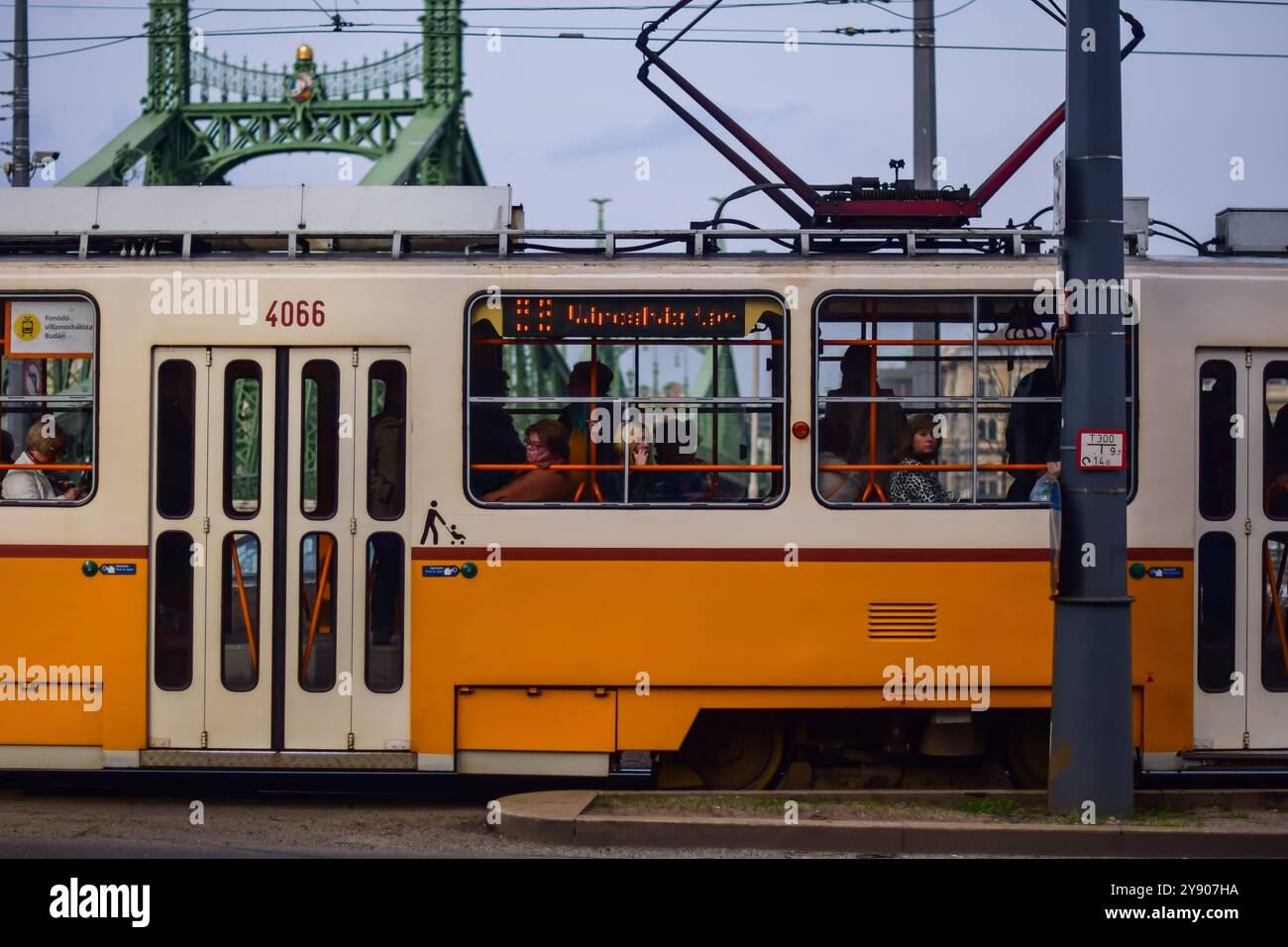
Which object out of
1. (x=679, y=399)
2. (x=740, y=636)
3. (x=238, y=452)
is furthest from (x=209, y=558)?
(x=740, y=636)

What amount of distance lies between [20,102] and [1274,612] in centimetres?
1448

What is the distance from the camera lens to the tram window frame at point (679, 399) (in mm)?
8688

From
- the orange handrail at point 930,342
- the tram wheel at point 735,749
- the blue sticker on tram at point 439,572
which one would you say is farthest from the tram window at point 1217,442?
the blue sticker on tram at point 439,572

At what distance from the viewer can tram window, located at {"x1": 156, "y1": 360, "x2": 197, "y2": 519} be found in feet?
29.2

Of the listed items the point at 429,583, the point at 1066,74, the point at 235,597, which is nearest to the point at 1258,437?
the point at 1066,74

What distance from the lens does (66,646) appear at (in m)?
8.84

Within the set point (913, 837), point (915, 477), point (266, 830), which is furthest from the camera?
point (915, 477)

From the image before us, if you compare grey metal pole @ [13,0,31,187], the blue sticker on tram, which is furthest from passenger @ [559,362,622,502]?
grey metal pole @ [13,0,31,187]

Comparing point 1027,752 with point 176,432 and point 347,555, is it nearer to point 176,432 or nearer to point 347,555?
point 347,555

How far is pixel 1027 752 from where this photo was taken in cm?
900

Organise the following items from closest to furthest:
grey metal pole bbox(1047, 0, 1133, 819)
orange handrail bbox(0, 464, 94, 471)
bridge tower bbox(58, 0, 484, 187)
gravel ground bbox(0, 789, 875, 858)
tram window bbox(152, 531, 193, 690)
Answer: gravel ground bbox(0, 789, 875, 858) → grey metal pole bbox(1047, 0, 1133, 819) → tram window bbox(152, 531, 193, 690) → orange handrail bbox(0, 464, 94, 471) → bridge tower bbox(58, 0, 484, 187)

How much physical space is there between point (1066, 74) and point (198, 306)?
5.02 metres

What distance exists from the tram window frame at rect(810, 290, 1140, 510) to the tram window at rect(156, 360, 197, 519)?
11.8 ft

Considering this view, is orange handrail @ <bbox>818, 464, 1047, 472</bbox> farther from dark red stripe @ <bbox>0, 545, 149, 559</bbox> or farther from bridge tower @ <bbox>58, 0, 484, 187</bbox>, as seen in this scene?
bridge tower @ <bbox>58, 0, 484, 187</bbox>
